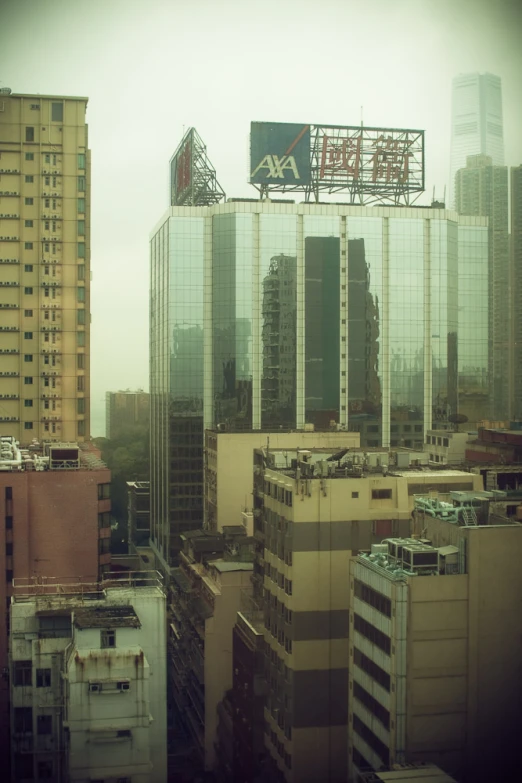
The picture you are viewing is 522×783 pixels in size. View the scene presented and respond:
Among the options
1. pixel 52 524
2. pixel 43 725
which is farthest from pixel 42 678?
pixel 52 524

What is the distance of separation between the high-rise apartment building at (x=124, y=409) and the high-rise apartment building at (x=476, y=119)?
6162 centimetres

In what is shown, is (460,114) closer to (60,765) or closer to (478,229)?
(478,229)

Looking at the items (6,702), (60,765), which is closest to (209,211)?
(6,702)

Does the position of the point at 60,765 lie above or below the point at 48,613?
below

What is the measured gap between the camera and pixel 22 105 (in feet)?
189

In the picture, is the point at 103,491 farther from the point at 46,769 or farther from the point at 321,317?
the point at 321,317

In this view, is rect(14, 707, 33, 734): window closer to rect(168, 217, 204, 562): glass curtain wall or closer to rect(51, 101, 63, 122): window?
rect(51, 101, 63, 122): window

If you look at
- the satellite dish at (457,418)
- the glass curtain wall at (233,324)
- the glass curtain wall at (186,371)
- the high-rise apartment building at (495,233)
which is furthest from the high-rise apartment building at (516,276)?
the glass curtain wall at (186,371)

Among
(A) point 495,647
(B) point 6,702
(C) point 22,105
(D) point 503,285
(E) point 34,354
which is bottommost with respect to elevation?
(B) point 6,702

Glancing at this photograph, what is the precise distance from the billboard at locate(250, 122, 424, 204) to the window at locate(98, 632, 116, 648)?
48.0 m

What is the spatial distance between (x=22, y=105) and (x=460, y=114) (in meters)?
32.3

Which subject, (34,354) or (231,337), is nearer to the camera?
(34,354)

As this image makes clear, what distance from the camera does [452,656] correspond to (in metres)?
25.2

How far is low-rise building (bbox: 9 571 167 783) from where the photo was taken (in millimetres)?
24516
